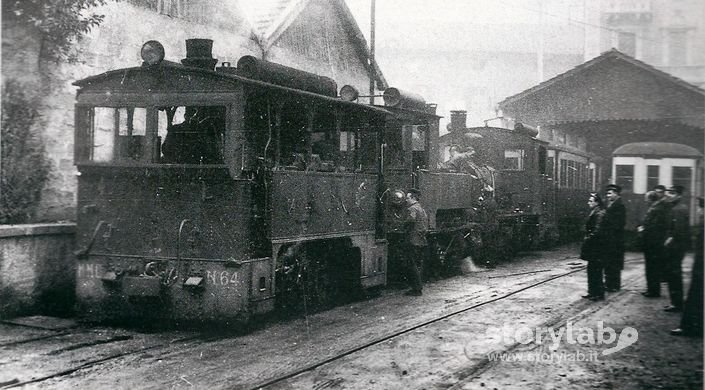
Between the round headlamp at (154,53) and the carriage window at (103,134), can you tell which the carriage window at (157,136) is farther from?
the round headlamp at (154,53)

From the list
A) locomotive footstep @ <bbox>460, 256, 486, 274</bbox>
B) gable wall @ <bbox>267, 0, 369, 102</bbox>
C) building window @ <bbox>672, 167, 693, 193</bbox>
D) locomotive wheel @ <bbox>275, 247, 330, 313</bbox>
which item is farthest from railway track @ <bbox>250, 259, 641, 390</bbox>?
gable wall @ <bbox>267, 0, 369, 102</bbox>

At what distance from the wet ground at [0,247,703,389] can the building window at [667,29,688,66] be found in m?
2.63

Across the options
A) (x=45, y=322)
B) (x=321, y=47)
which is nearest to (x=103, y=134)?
(x=45, y=322)

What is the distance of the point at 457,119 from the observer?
52.5 feet

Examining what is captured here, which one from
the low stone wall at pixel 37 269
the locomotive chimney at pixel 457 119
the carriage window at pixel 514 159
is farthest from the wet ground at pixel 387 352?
the locomotive chimney at pixel 457 119

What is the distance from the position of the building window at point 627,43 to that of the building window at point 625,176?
2959mm

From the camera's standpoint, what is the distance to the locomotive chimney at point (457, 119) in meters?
15.9

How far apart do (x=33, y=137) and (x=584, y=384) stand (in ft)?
23.3

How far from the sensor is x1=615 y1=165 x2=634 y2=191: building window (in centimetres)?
903

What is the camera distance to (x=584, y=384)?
17.9 feet

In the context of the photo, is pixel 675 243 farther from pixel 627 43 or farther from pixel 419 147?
pixel 419 147

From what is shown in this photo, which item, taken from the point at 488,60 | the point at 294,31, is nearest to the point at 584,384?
the point at 488,60

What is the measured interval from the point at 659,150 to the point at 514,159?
930cm

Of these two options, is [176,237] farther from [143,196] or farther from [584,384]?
[584,384]
